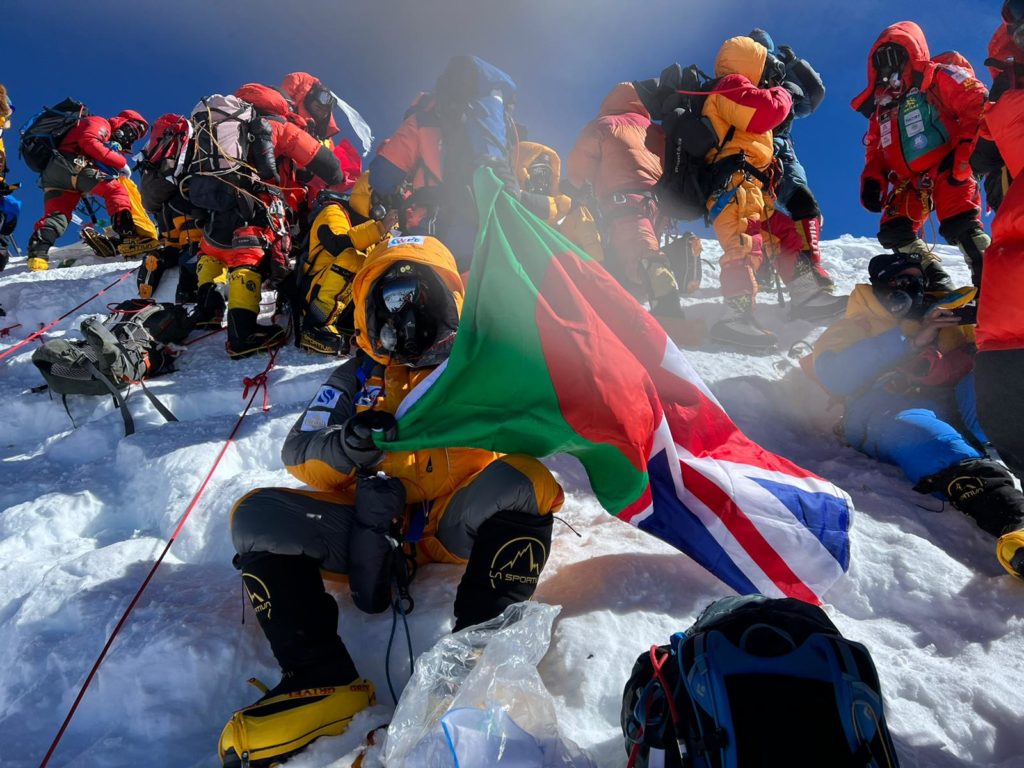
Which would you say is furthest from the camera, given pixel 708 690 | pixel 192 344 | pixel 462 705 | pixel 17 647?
pixel 192 344

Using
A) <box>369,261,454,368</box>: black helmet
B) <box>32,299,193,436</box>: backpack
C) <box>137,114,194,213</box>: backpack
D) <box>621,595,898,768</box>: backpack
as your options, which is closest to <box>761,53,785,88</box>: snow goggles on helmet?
<box>369,261,454,368</box>: black helmet

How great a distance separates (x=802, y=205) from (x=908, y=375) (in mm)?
3325

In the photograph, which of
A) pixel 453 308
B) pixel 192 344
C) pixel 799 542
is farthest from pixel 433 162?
pixel 799 542

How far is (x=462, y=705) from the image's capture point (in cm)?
128

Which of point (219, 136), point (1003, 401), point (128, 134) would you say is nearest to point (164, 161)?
point (219, 136)

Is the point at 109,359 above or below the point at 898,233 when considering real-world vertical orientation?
below

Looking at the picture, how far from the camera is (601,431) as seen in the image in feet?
5.93

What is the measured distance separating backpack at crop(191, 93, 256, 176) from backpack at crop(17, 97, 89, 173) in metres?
4.65

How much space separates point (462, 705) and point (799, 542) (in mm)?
1219

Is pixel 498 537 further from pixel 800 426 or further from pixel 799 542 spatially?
pixel 800 426

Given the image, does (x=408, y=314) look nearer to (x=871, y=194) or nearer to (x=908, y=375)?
(x=908, y=375)

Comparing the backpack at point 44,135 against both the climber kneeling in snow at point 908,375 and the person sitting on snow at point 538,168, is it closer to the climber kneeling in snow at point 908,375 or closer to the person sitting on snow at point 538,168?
the person sitting on snow at point 538,168

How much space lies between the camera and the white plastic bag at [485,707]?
1164mm

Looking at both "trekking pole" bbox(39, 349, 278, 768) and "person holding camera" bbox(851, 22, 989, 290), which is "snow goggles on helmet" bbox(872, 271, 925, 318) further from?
"trekking pole" bbox(39, 349, 278, 768)
